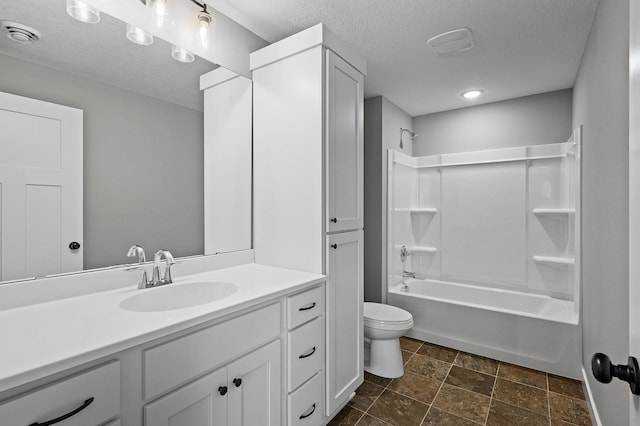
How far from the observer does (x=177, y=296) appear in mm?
1508

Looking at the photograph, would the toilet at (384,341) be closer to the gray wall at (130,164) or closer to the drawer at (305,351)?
the drawer at (305,351)

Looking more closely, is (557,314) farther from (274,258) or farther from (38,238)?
(38,238)

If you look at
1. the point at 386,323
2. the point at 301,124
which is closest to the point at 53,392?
the point at 301,124

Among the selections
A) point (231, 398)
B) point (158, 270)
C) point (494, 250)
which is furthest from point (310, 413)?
point (494, 250)

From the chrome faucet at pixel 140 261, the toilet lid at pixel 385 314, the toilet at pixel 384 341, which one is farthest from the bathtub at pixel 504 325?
the chrome faucet at pixel 140 261

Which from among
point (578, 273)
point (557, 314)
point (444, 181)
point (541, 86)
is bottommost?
point (557, 314)

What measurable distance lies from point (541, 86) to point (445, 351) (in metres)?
2.66

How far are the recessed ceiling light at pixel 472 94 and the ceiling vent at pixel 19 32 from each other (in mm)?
3217

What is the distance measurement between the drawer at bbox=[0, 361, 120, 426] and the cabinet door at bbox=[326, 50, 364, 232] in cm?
117

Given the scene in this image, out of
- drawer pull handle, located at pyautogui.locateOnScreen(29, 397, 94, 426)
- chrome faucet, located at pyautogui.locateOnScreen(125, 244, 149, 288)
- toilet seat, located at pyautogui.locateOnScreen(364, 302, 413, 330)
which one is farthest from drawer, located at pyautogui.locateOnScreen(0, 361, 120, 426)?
toilet seat, located at pyautogui.locateOnScreen(364, 302, 413, 330)

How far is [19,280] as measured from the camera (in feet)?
3.83

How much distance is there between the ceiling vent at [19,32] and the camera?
3.84ft

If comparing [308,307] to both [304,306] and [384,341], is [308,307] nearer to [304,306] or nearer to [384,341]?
[304,306]

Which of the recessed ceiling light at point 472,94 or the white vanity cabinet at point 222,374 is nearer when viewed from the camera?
the white vanity cabinet at point 222,374
